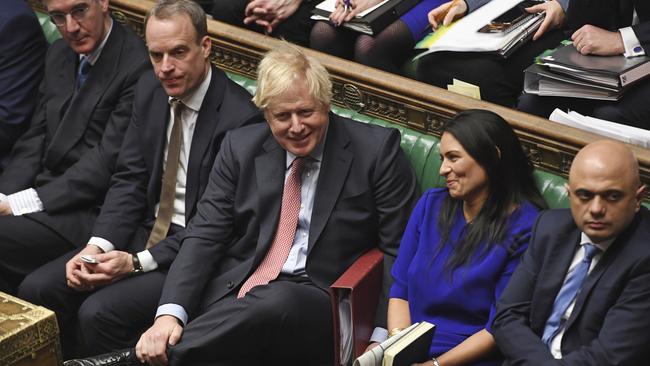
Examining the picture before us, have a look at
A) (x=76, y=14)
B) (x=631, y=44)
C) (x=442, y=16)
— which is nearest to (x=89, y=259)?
(x=76, y=14)

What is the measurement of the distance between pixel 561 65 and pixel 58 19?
1820 mm

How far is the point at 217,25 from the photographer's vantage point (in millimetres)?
4125

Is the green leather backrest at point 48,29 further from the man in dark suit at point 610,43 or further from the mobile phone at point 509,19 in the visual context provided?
the man in dark suit at point 610,43

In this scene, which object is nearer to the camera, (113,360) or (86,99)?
(113,360)

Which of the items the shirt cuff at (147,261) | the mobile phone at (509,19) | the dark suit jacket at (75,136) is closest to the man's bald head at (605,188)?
the mobile phone at (509,19)

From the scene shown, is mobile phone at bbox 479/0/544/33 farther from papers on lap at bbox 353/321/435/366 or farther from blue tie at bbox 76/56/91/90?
blue tie at bbox 76/56/91/90

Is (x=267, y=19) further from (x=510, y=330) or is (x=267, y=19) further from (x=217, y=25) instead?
(x=510, y=330)

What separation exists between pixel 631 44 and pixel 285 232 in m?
1.20

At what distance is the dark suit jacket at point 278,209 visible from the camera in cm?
328

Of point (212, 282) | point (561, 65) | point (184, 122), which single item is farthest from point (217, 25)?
point (561, 65)

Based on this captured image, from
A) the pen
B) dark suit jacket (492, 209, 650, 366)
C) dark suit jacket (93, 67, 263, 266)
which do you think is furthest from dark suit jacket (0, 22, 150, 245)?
dark suit jacket (492, 209, 650, 366)

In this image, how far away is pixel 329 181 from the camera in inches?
130

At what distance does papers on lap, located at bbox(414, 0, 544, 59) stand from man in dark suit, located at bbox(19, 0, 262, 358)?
668 mm

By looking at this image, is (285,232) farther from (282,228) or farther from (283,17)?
(283,17)
